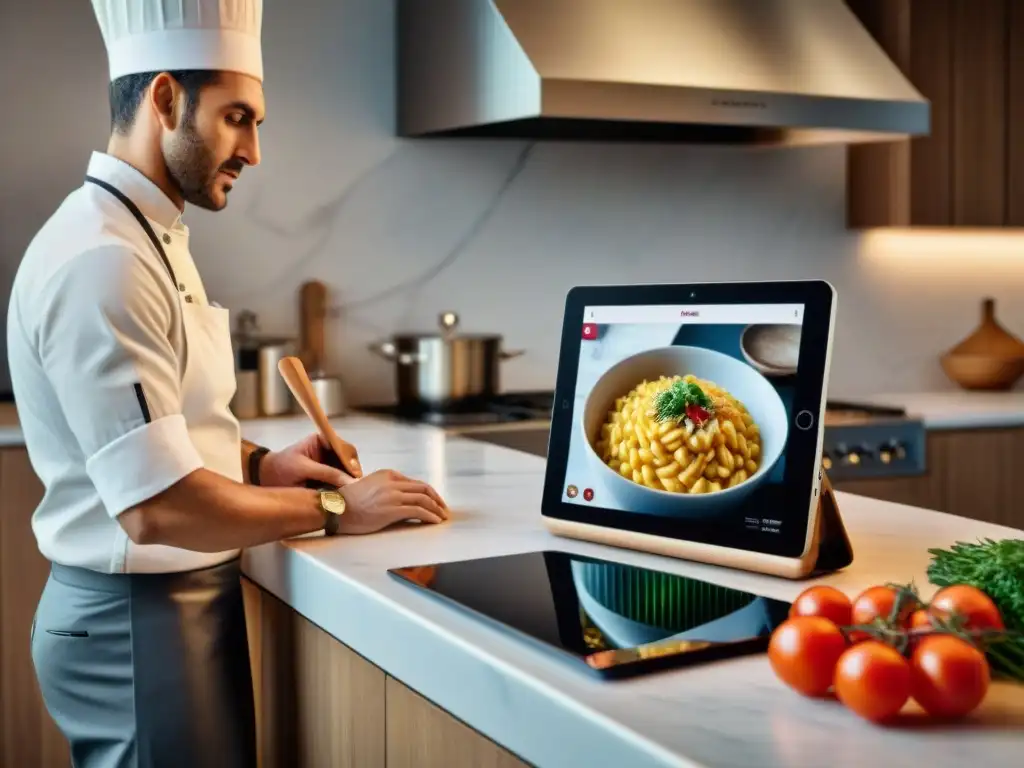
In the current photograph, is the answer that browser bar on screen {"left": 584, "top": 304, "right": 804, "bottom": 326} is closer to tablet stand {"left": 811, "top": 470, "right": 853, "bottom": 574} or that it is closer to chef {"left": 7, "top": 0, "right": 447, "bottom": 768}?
tablet stand {"left": 811, "top": 470, "right": 853, "bottom": 574}

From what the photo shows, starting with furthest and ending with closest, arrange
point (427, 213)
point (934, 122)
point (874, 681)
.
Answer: point (934, 122) → point (427, 213) → point (874, 681)

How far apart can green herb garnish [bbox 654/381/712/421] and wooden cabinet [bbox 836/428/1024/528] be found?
5.96 feet

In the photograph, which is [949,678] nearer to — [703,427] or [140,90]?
[703,427]


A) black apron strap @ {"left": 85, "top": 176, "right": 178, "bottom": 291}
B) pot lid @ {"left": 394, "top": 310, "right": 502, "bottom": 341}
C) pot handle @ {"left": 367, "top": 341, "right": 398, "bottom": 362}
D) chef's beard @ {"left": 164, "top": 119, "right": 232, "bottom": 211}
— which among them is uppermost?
chef's beard @ {"left": 164, "top": 119, "right": 232, "bottom": 211}

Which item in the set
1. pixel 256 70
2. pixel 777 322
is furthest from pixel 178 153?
pixel 777 322

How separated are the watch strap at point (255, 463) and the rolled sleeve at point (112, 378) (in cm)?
41

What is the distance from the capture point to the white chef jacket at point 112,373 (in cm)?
124

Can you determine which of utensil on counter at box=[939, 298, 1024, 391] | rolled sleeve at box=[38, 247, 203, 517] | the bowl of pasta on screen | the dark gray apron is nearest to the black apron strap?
the dark gray apron

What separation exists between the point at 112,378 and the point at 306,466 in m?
0.43

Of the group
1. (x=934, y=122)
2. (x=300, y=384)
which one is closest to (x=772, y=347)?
(x=300, y=384)

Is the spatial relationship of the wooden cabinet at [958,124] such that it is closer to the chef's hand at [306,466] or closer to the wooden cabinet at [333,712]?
the chef's hand at [306,466]

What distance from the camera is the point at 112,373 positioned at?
1.24 metres

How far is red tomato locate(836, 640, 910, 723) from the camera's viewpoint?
78 cm

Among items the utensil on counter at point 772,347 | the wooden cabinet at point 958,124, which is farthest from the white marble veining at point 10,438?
the wooden cabinet at point 958,124
